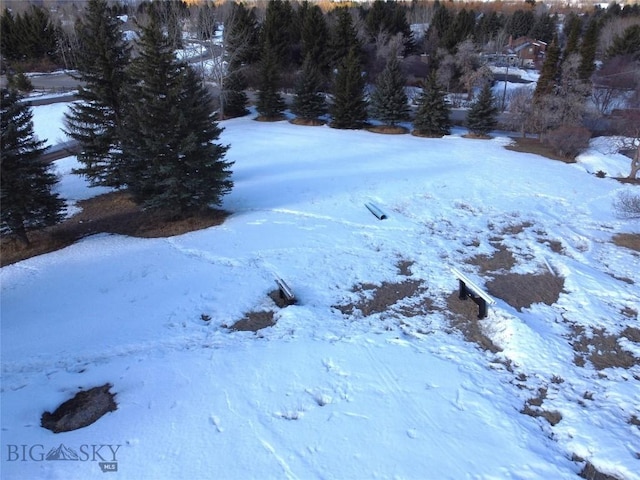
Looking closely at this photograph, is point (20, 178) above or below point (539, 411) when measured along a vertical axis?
above

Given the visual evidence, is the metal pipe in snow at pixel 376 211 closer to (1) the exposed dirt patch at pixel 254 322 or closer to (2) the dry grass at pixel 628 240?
(1) the exposed dirt patch at pixel 254 322

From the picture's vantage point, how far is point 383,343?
8000mm

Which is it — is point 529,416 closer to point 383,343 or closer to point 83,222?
point 383,343

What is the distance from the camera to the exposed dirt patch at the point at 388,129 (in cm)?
3094

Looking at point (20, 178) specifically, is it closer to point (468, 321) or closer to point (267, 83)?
point (468, 321)

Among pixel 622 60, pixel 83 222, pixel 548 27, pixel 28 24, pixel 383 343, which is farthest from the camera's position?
pixel 548 27

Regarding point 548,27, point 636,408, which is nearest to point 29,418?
point 636,408

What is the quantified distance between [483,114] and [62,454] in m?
29.9

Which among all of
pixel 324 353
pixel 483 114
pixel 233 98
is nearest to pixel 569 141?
pixel 483 114

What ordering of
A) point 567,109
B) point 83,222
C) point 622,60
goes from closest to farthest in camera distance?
point 83,222 < point 567,109 < point 622,60

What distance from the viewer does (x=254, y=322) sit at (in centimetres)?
895

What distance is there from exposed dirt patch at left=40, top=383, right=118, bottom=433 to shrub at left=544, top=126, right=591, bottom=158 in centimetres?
2656

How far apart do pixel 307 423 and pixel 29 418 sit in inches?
157

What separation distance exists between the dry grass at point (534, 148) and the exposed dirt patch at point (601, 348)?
1908 cm
